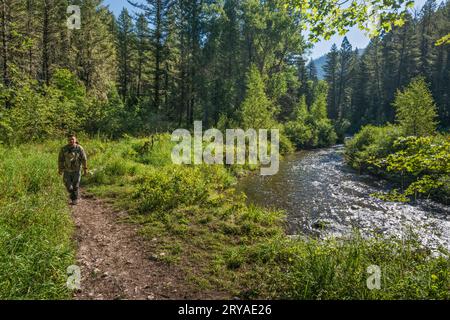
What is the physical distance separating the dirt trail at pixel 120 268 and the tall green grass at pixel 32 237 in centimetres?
39

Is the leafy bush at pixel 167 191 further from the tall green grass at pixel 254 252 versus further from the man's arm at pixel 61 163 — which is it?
the man's arm at pixel 61 163

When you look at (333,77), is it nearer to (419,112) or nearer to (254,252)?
(419,112)

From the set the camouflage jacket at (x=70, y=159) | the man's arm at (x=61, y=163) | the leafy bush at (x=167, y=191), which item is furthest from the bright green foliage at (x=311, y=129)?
the man's arm at (x=61, y=163)

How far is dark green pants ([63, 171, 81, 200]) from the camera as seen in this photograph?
8617 millimetres

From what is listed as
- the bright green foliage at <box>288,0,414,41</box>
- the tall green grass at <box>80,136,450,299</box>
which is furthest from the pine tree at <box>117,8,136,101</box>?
the bright green foliage at <box>288,0,414,41</box>

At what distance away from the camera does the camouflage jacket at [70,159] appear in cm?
848

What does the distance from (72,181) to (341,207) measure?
1041 cm

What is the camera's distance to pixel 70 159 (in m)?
8.50

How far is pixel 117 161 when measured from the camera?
40.1 feet
